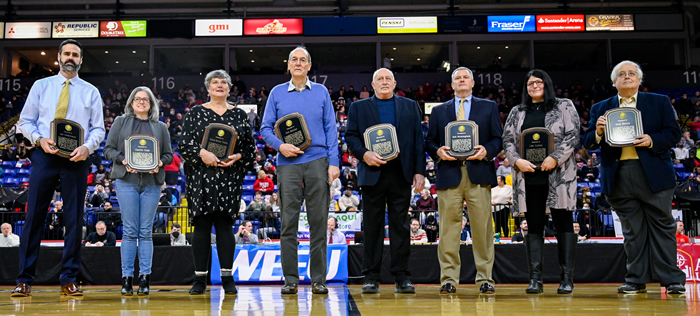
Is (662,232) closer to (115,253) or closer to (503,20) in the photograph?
(115,253)

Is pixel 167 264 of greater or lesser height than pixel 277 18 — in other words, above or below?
below

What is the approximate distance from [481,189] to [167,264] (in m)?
5.10

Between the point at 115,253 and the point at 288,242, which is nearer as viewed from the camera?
the point at 288,242

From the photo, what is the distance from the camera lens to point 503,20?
70.7ft

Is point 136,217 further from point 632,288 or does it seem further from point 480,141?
point 632,288

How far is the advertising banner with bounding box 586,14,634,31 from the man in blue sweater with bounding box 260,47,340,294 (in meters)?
20.0

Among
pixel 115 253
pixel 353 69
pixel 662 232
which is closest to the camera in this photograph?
pixel 662 232

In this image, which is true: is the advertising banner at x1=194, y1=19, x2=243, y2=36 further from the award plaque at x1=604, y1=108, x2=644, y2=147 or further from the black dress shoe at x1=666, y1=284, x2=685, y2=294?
the black dress shoe at x1=666, y1=284, x2=685, y2=294

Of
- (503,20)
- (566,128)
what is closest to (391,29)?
(503,20)

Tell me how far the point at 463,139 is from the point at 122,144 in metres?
2.47

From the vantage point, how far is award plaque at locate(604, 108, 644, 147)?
151 inches

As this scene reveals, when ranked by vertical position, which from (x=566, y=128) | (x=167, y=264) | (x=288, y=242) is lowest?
(x=167, y=264)

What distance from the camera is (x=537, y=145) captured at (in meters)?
3.97

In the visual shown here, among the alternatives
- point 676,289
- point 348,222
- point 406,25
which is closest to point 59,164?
point 676,289
